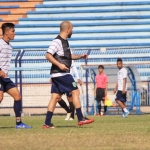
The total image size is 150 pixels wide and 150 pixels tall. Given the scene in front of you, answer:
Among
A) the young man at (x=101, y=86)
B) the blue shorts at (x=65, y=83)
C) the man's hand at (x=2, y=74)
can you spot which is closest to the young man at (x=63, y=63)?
the blue shorts at (x=65, y=83)

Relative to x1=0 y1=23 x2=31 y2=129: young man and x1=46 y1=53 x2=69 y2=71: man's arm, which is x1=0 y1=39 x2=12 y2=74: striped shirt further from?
x1=46 y1=53 x2=69 y2=71: man's arm

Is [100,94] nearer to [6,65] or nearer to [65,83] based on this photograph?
[65,83]

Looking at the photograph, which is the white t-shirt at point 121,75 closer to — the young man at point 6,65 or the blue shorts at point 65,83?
the blue shorts at point 65,83

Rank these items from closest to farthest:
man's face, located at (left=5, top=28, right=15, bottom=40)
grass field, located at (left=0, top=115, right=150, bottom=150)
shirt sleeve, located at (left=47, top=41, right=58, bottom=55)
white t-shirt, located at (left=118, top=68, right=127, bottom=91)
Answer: grass field, located at (left=0, top=115, right=150, bottom=150) < shirt sleeve, located at (left=47, top=41, right=58, bottom=55) < man's face, located at (left=5, top=28, right=15, bottom=40) < white t-shirt, located at (left=118, top=68, right=127, bottom=91)

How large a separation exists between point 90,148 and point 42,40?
17801 millimetres

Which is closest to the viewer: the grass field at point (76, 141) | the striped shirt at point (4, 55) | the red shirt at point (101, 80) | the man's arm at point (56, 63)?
the grass field at point (76, 141)

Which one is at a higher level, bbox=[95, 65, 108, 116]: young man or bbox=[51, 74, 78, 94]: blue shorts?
bbox=[51, 74, 78, 94]: blue shorts

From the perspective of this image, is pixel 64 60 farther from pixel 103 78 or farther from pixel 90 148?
pixel 103 78

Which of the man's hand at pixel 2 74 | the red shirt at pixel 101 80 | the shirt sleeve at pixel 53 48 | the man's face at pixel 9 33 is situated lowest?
the red shirt at pixel 101 80

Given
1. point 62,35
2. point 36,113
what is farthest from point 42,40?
point 62,35

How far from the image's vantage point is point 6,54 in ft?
37.3

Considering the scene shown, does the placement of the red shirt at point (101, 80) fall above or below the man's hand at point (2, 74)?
below

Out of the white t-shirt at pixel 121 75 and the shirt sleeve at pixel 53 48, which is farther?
the white t-shirt at pixel 121 75

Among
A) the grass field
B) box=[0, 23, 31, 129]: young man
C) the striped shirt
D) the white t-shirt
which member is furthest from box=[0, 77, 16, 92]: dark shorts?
the white t-shirt
